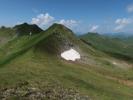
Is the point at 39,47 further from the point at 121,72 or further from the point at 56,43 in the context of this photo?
the point at 121,72

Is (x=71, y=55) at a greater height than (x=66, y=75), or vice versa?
(x=71, y=55)

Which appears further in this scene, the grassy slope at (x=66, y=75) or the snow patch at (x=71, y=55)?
the snow patch at (x=71, y=55)

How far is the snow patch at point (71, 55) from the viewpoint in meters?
87.1

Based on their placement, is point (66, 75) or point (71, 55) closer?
point (66, 75)

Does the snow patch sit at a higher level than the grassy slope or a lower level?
higher

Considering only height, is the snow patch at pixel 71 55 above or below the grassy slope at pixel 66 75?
above

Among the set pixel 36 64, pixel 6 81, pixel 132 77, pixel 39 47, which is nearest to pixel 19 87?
pixel 6 81

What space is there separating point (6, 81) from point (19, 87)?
4478mm

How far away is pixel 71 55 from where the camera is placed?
89.6 m

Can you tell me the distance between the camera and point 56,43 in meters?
93.7

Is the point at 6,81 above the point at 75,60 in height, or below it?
below

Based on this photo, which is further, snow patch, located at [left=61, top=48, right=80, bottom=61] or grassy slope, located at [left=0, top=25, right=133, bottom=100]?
snow patch, located at [left=61, top=48, right=80, bottom=61]

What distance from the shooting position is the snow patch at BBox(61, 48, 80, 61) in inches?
3428

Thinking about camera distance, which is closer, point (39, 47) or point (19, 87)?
point (19, 87)
